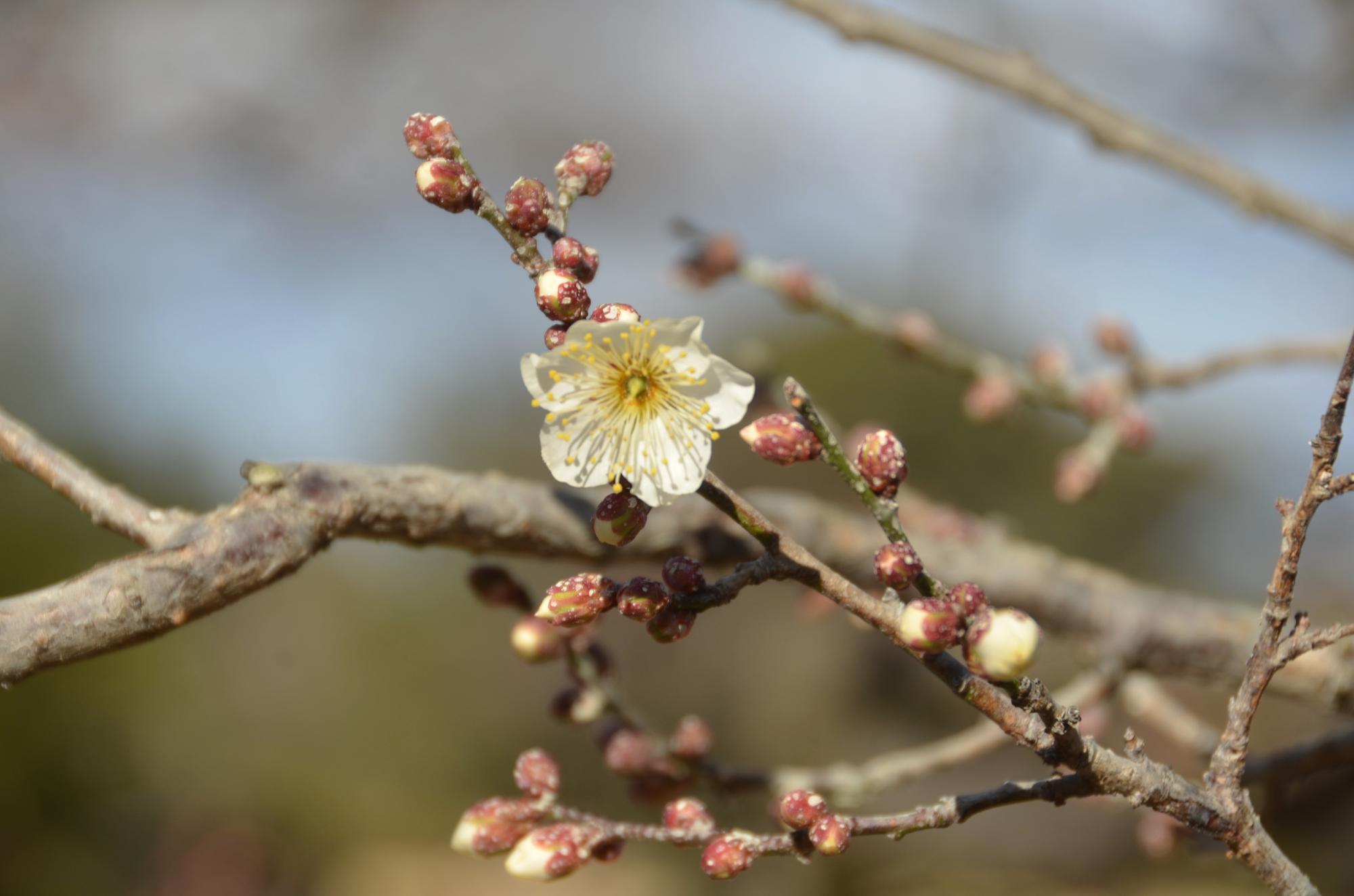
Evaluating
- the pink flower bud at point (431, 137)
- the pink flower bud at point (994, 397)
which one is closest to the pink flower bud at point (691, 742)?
the pink flower bud at point (431, 137)

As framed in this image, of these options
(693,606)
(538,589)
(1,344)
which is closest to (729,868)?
(693,606)

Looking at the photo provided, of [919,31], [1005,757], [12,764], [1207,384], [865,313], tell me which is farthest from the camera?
[12,764]

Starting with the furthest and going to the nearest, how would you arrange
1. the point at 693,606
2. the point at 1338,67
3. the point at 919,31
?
the point at 1338,67 < the point at 919,31 < the point at 693,606

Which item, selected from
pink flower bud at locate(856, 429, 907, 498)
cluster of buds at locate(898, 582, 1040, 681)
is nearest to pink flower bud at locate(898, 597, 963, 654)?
cluster of buds at locate(898, 582, 1040, 681)

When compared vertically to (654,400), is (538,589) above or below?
above

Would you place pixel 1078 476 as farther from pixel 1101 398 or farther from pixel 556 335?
pixel 556 335

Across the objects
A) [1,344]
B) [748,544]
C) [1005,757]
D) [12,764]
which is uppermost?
[1,344]

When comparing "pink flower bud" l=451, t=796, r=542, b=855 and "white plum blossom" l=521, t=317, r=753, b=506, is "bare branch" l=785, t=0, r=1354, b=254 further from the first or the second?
"pink flower bud" l=451, t=796, r=542, b=855

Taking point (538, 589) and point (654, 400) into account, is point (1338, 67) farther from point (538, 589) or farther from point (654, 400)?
point (538, 589)
